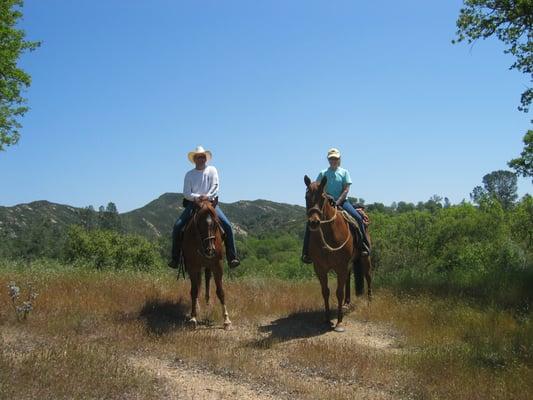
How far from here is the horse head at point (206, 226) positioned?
969 cm

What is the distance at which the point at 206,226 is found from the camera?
9.73 meters

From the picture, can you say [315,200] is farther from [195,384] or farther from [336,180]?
[195,384]

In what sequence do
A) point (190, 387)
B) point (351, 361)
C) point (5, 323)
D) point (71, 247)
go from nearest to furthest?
point (190, 387) → point (351, 361) → point (5, 323) → point (71, 247)

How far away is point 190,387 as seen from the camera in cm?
667

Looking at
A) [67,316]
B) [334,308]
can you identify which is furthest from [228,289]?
[67,316]

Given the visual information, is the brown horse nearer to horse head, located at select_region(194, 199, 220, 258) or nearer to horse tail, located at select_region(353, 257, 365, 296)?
horse head, located at select_region(194, 199, 220, 258)

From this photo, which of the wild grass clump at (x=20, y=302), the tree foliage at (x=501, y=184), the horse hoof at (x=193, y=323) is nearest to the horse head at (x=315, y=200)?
the horse hoof at (x=193, y=323)

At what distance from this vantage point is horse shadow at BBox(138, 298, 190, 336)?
381 inches

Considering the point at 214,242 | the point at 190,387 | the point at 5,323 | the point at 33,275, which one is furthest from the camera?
the point at 33,275

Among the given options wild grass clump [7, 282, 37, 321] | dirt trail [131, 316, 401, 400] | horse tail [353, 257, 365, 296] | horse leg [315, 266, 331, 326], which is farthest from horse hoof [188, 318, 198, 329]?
horse tail [353, 257, 365, 296]

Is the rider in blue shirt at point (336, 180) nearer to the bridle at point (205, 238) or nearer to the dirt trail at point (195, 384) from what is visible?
the bridle at point (205, 238)

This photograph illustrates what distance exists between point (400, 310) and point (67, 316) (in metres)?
7.53

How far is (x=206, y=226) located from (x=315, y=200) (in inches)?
89.7

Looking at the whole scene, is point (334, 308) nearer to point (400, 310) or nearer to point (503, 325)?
point (400, 310)
